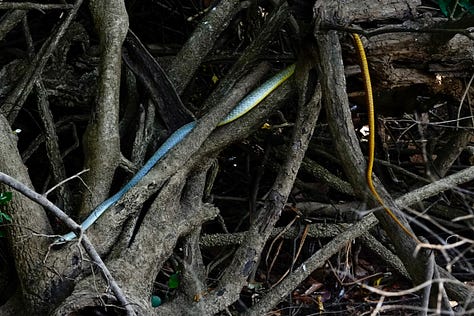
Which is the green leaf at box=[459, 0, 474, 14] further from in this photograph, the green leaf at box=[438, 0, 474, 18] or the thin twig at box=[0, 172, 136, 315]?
the thin twig at box=[0, 172, 136, 315]

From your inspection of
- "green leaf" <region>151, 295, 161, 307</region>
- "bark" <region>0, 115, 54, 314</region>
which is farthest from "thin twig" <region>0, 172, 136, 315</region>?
"green leaf" <region>151, 295, 161, 307</region>

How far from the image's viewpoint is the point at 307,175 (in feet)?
10.3

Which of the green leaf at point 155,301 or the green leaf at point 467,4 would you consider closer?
the green leaf at point 467,4

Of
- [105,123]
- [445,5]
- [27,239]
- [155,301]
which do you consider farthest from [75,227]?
[445,5]

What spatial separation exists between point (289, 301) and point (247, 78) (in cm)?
83

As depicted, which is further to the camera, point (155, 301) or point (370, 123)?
point (155, 301)

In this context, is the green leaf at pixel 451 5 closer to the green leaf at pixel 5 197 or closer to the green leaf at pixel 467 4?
the green leaf at pixel 467 4

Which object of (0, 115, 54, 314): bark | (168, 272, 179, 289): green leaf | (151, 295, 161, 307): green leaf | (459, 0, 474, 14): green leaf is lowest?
(151, 295, 161, 307): green leaf

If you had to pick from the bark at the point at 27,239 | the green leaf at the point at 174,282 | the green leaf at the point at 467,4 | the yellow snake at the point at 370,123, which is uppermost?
the green leaf at the point at 467,4

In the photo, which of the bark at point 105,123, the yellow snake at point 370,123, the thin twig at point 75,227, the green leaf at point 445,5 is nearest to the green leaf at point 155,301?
the bark at point 105,123

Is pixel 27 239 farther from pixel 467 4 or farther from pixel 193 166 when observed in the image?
pixel 467 4

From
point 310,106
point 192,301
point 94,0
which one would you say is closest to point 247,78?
point 310,106

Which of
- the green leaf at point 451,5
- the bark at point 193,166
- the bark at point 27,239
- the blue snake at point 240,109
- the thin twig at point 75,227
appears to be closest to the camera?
the thin twig at point 75,227

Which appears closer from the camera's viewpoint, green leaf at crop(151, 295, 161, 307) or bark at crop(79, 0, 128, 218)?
bark at crop(79, 0, 128, 218)
